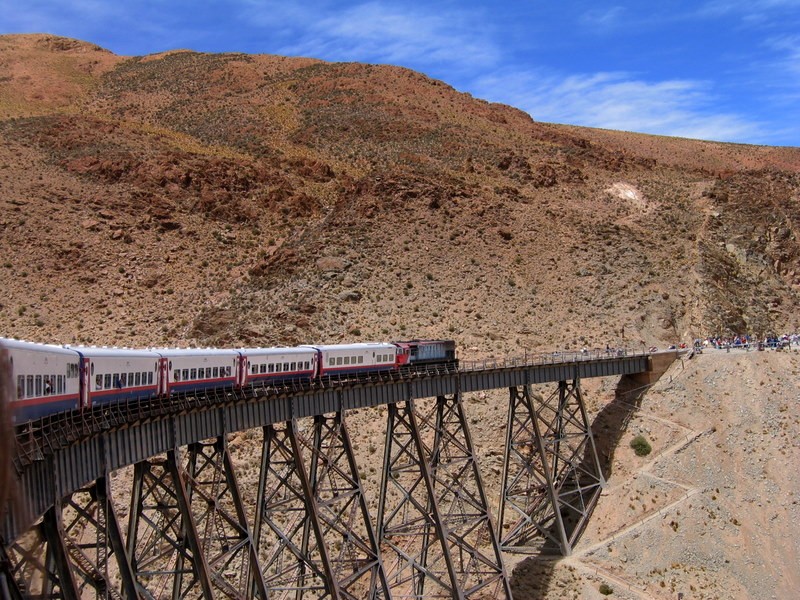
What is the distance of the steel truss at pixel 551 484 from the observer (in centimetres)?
4109

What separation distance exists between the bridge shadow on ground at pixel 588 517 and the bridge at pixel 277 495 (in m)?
0.32

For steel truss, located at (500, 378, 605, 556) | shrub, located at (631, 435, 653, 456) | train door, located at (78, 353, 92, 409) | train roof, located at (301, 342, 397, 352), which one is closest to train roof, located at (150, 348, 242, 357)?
train roof, located at (301, 342, 397, 352)

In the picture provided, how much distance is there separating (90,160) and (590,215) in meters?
42.5

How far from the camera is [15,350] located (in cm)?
1574

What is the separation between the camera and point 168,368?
26.7 meters

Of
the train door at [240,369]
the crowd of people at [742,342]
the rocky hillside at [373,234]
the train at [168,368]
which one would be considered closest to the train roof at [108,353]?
the train at [168,368]

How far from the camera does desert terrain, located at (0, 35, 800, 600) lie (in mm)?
41812

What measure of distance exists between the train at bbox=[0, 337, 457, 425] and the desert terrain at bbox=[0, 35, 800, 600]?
38.6 feet

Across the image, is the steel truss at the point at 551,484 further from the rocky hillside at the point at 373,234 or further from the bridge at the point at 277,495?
the rocky hillside at the point at 373,234

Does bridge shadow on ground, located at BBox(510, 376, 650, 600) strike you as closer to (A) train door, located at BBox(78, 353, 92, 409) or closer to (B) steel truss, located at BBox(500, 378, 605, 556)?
(B) steel truss, located at BBox(500, 378, 605, 556)

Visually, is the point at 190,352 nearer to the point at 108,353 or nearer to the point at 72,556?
the point at 108,353

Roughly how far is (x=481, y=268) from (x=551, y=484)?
2567cm

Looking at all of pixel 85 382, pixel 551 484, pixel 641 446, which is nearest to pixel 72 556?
pixel 85 382

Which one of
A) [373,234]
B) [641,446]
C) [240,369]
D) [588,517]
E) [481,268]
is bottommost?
[588,517]
